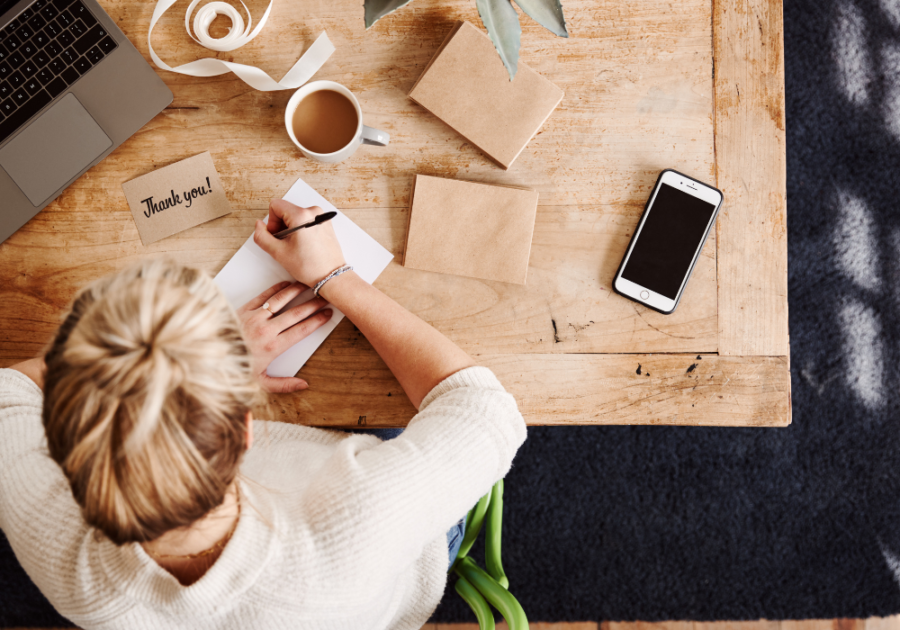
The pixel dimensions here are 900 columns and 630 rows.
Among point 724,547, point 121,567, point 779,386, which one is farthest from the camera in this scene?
point 724,547

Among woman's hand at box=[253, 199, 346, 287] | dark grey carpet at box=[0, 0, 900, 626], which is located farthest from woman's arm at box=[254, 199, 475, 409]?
dark grey carpet at box=[0, 0, 900, 626]

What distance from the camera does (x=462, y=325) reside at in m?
0.79

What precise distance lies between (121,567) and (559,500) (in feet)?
3.42

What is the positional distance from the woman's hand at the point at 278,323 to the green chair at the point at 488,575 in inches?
13.2

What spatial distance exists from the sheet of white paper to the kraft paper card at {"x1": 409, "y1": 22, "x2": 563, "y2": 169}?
203 millimetres

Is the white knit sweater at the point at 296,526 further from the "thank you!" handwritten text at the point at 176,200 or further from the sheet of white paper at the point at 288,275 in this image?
the "thank you!" handwritten text at the point at 176,200

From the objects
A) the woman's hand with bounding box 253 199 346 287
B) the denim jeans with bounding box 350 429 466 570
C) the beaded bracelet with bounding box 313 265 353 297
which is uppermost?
the woman's hand with bounding box 253 199 346 287

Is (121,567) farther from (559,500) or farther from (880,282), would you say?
(880,282)

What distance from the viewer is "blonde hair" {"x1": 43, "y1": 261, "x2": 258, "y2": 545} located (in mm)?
442

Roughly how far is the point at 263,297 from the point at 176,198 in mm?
188

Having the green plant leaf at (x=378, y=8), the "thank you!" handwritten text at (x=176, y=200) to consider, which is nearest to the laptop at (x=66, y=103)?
the "thank you!" handwritten text at (x=176, y=200)

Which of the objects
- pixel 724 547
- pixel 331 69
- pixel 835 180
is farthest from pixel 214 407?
pixel 835 180

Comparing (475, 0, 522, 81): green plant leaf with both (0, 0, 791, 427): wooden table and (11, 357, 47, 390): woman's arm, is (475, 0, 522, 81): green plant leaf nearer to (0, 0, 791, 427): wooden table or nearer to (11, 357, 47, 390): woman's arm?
(0, 0, 791, 427): wooden table

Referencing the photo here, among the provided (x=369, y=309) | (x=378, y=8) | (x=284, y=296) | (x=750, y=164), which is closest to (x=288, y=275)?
(x=284, y=296)
